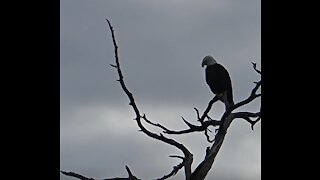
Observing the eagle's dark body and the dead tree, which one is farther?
the eagle's dark body

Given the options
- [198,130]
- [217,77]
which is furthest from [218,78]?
[198,130]

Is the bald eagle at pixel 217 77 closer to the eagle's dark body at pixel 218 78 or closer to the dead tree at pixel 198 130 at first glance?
the eagle's dark body at pixel 218 78

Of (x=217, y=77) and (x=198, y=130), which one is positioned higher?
(x=217, y=77)

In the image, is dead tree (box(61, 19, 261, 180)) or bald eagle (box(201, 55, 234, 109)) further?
bald eagle (box(201, 55, 234, 109))

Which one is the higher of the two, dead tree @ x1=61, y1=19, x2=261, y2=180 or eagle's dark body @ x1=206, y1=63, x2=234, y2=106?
eagle's dark body @ x1=206, y1=63, x2=234, y2=106

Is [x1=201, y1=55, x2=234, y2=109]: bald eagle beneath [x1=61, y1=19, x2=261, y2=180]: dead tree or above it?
above

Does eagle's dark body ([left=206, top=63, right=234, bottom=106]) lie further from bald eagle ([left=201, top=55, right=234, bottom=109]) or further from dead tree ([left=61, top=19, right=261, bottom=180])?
dead tree ([left=61, top=19, right=261, bottom=180])

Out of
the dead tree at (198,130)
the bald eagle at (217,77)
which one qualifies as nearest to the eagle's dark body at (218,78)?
the bald eagle at (217,77)

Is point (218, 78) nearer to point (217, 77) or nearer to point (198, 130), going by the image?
point (217, 77)

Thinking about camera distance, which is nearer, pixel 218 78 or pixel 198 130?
pixel 198 130

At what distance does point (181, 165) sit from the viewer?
1984mm

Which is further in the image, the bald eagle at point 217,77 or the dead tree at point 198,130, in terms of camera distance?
the bald eagle at point 217,77

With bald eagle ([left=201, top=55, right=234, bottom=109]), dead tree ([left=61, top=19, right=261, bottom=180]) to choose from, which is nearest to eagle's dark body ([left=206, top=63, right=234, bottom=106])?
bald eagle ([left=201, top=55, right=234, bottom=109])
